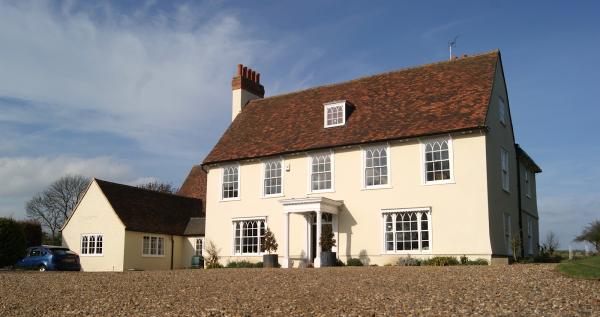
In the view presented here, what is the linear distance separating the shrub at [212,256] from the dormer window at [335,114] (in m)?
8.68

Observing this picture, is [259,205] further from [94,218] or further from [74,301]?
[74,301]

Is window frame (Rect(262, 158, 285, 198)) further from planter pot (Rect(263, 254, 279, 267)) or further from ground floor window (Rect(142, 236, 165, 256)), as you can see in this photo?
ground floor window (Rect(142, 236, 165, 256))

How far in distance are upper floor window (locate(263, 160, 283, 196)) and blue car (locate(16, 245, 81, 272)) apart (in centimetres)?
1064

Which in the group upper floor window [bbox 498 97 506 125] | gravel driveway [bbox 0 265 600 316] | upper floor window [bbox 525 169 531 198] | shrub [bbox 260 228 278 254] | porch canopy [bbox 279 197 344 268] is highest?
upper floor window [bbox 498 97 506 125]

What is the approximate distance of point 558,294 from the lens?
41.3ft

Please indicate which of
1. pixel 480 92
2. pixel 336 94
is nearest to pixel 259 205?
pixel 336 94

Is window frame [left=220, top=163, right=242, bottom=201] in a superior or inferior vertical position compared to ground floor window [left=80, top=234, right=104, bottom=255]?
superior

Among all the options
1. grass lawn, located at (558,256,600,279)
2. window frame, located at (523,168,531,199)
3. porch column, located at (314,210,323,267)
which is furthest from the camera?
window frame, located at (523,168,531,199)

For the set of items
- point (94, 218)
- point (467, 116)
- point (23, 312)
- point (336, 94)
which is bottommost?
point (23, 312)

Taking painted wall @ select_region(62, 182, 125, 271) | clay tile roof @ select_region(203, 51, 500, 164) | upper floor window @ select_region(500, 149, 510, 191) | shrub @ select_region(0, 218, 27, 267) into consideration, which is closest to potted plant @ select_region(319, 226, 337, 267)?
clay tile roof @ select_region(203, 51, 500, 164)

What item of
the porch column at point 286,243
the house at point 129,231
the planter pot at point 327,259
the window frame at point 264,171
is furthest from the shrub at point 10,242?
the planter pot at point 327,259

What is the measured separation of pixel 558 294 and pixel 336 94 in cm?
2006

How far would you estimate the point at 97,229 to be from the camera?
113 feet

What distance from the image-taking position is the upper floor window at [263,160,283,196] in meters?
29.6
